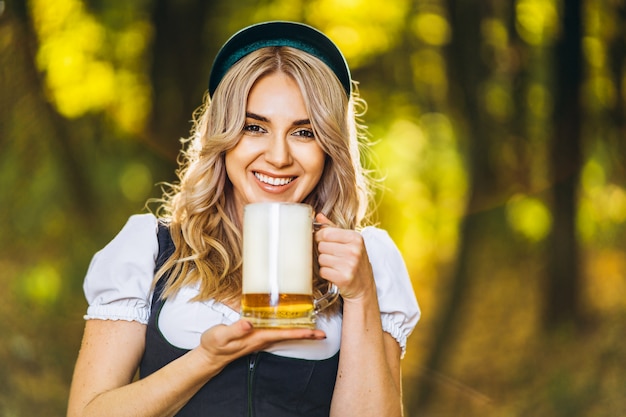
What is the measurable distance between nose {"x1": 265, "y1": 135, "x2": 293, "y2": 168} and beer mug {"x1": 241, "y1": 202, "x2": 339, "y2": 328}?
30 cm

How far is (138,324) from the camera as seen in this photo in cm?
210

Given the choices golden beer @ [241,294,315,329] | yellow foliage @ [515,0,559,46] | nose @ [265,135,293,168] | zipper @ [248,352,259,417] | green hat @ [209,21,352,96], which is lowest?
zipper @ [248,352,259,417]

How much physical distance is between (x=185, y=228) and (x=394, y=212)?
4.75 metres

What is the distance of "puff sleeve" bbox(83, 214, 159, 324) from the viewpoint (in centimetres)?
209

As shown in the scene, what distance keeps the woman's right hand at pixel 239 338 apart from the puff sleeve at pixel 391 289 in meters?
0.52

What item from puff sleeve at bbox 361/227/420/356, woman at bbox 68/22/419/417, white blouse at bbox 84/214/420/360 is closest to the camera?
woman at bbox 68/22/419/417

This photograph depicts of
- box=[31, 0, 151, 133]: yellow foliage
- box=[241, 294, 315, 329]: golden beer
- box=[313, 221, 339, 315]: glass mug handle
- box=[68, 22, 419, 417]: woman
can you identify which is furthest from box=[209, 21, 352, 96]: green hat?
box=[31, 0, 151, 133]: yellow foliage

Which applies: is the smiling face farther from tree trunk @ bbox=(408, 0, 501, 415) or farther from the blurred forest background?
tree trunk @ bbox=(408, 0, 501, 415)

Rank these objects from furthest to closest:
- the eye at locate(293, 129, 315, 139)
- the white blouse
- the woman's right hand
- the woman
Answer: the eye at locate(293, 129, 315, 139)
the white blouse
the woman
the woman's right hand

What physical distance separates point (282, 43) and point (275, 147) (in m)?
0.32

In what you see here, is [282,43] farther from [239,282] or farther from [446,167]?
[446,167]

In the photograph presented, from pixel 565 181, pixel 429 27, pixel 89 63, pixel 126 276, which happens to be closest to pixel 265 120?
pixel 126 276

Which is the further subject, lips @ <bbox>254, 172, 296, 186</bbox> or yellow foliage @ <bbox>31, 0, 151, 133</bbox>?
yellow foliage @ <bbox>31, 0, 151, 133</bbox>

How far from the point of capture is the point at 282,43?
2.23 meters
